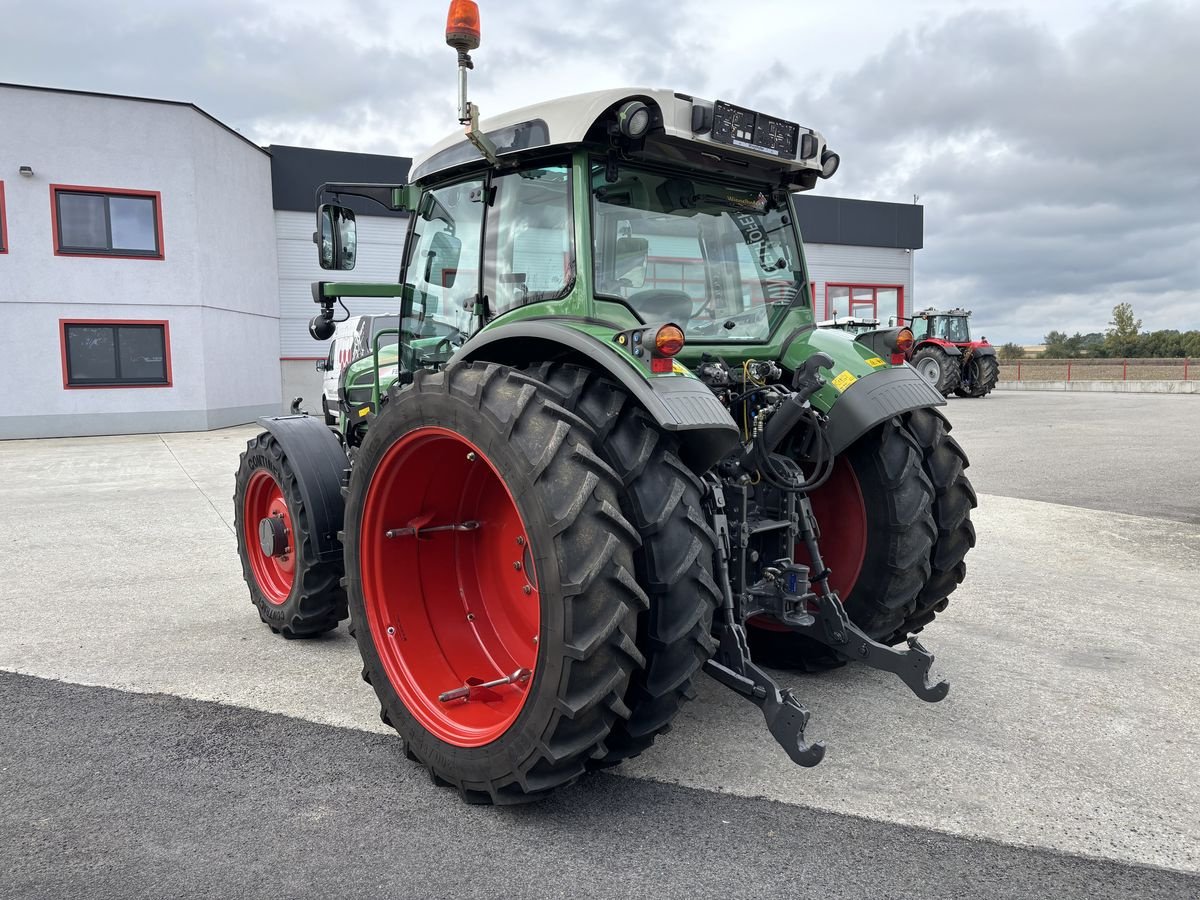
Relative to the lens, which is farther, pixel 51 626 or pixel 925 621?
pixel 51 626

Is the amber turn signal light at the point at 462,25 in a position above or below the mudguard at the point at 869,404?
above

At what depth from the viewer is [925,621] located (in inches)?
159

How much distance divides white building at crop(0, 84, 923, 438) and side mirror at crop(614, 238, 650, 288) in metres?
17.6

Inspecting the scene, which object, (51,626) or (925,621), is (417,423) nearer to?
(925,621)

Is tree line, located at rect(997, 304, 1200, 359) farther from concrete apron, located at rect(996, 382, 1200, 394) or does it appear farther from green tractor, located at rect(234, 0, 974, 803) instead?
green tractor, located at rect(234, 0, 974, 803)

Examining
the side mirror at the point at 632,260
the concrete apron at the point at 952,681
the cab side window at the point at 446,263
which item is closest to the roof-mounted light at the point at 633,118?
the side mirror at the point at 632,260

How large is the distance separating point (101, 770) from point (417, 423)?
1.75 meters

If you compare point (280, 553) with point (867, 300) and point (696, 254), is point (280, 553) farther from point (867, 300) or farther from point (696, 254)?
point (867, 300)

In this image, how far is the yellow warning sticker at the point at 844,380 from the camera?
11.7 ft

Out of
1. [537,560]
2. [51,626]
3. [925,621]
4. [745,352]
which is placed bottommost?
[51,626]

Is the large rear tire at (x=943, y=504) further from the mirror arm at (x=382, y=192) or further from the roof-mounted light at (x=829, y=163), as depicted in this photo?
the mirror arm at (x=382, y=192)

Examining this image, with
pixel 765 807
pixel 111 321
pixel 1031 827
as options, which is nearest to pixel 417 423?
pixel 765 807

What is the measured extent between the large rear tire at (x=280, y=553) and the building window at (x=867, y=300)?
25681 millimetres

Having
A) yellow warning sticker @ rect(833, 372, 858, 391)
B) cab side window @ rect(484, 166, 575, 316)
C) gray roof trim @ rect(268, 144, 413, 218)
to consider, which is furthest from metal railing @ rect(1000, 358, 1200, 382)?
cab side window @ rect(484, 166, 575, 316)
